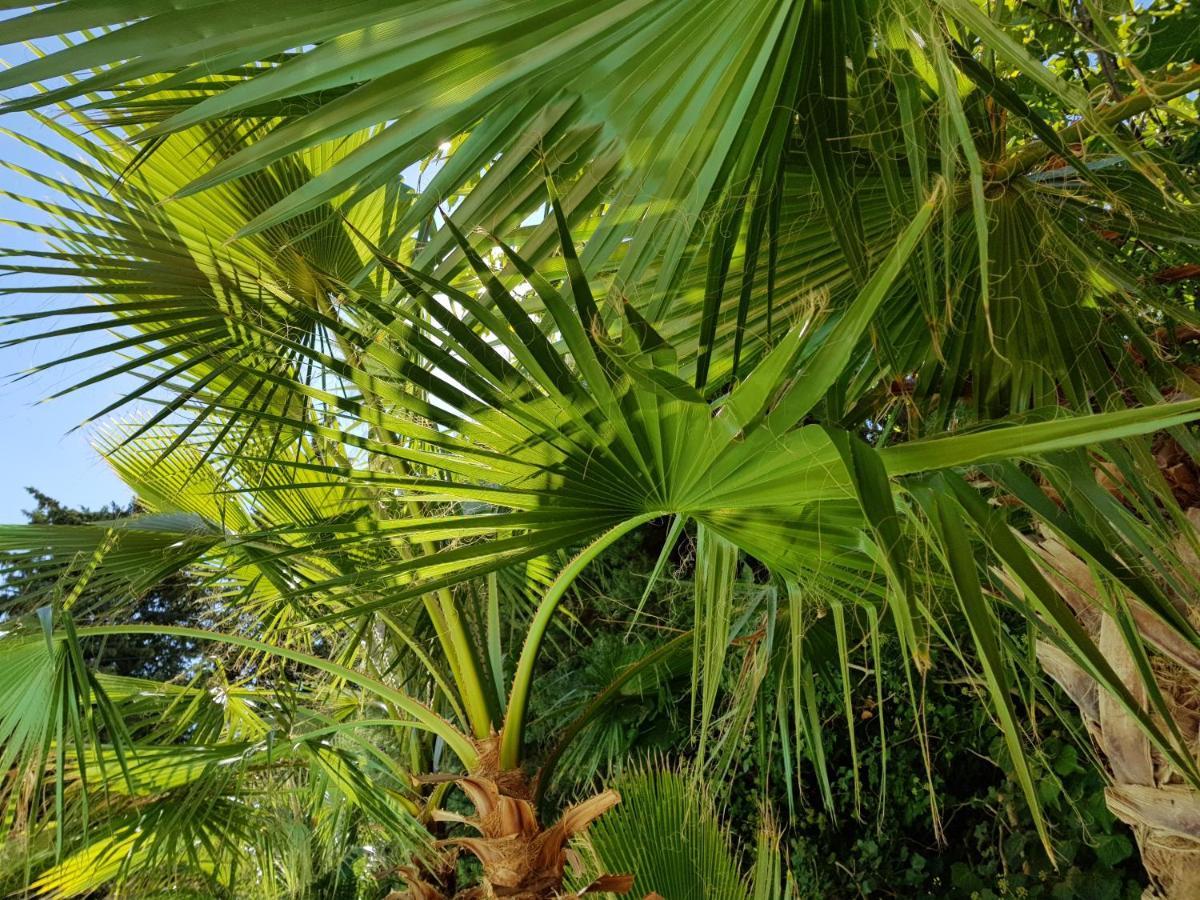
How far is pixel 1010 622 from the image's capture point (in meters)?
2.44

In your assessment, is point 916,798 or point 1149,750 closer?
point 1149,750

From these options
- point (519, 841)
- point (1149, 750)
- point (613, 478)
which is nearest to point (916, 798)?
point (1149, 750)

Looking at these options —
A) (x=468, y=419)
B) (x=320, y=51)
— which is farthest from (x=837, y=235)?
(x=320, y=51)

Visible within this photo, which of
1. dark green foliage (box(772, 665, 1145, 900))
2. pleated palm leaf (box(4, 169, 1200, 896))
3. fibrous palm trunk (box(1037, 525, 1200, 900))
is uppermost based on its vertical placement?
pleated palm leaf (box(4, 169, 1200, 896))

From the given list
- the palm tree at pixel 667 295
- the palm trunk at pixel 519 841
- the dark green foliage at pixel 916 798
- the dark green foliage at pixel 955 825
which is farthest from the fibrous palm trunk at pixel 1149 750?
the dark green foliage at pixel 955 825

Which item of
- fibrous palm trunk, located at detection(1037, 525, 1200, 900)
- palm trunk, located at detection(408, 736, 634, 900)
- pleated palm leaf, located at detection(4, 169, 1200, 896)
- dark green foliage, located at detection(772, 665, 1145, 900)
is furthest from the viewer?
dark green foliage, located at detection(772, 665, 1145, 900)

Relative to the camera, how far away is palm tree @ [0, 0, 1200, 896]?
24.9 inches

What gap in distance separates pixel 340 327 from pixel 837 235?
0.55m

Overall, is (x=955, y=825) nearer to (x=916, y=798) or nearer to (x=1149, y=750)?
(x=916, y=798)

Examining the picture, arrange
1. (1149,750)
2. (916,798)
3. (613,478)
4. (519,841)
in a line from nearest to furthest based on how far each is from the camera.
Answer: (613,478), (1149,750), (519,841), (916,798)

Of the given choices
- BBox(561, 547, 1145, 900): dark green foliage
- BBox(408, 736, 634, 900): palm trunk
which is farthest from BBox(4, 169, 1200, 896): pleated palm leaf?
BBox(561, 547, 1145, 900): dark green foliage

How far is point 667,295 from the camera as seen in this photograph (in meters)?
0.97

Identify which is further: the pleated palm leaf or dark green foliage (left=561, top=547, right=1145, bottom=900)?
dark green foliage (left=561, top=547, right=1145, bottom=900)

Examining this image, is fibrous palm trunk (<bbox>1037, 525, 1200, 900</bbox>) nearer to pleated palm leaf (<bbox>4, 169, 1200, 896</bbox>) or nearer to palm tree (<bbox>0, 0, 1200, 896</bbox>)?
palm tree (<bbox>0, 0, 1200, 896</bbox>)
